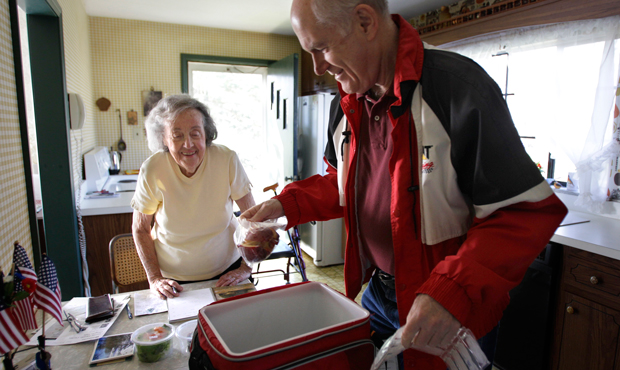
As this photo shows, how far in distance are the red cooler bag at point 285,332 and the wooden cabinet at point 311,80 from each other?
344 centimetres

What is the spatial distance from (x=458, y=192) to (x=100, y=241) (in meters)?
2.47

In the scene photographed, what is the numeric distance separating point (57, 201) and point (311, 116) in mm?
2494

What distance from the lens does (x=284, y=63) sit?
14.0 ft

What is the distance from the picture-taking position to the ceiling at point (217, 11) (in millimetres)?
3582

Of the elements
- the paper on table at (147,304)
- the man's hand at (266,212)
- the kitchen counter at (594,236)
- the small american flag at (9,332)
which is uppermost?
the man's hand at (266,212)

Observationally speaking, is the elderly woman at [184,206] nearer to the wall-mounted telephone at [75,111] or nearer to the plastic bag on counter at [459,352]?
the plastic bag on counter at [459,352]

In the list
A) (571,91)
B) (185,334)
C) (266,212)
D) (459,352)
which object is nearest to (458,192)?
(459,352)

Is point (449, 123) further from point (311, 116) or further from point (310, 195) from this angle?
point (311, 116)

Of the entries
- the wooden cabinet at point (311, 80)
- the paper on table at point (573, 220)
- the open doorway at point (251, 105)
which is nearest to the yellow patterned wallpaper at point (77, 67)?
the open doorway at point (251, 105)

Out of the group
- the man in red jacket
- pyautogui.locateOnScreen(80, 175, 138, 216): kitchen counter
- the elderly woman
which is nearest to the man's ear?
the man in red jacket

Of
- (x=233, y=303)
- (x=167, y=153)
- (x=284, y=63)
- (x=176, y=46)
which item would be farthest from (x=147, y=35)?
(x=233, y=303)

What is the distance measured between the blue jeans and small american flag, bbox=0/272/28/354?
2.61 ft

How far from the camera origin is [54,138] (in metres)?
2.26

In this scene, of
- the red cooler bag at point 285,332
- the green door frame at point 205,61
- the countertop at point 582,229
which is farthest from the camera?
the green door frame at point 205,61
